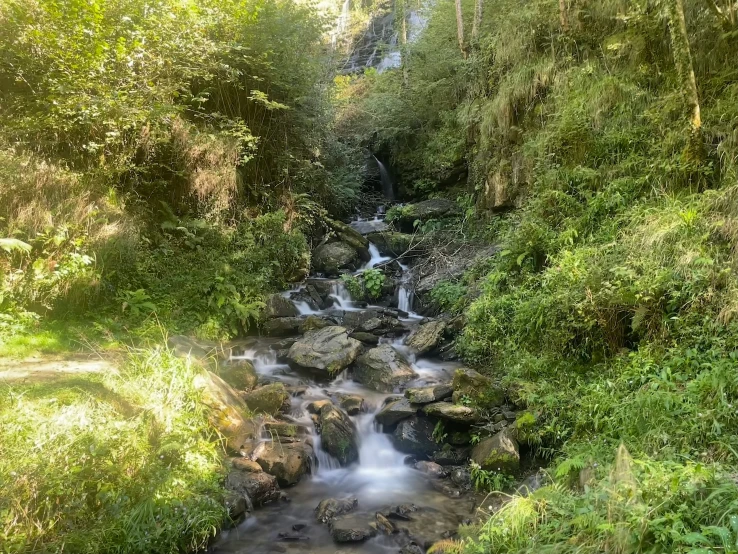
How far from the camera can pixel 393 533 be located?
4.78 metres

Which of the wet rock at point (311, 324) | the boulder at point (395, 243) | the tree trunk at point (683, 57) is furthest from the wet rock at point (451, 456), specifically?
the boulder at point (395, 243)

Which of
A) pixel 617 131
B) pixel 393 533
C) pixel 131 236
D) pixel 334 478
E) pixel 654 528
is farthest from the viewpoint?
pixel 131 236

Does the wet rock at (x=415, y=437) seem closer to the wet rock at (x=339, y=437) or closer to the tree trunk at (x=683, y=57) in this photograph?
the wet rock at (x=339, y=437)

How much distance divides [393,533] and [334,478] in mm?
1288

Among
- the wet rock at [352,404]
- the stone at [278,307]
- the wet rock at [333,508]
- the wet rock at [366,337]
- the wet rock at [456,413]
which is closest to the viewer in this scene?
the wet rock at [333,508]

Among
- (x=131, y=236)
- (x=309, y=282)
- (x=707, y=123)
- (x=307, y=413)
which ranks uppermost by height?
(x=707, y=123)

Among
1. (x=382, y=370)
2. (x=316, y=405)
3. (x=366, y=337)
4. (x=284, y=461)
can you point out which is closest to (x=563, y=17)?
(x=366, y=337)

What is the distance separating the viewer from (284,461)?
18.3ft

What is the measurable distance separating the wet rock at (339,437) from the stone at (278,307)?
3648 millimetres

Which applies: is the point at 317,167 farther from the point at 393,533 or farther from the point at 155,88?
the point at 393,533

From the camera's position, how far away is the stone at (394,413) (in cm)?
652

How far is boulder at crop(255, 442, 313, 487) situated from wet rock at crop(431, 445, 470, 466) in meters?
1.67

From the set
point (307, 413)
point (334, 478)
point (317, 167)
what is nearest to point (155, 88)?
point (317, 167)

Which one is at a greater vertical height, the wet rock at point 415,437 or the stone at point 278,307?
the stone at point 278,307
